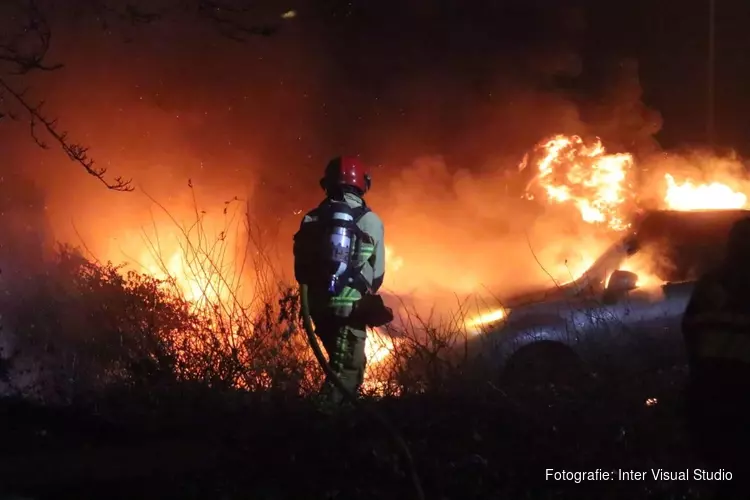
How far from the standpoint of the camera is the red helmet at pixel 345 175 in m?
5.54

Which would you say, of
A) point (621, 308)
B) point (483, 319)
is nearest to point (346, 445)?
point (483, 319)

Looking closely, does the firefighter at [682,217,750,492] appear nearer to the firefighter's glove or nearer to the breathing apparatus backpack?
the firefighter's glove

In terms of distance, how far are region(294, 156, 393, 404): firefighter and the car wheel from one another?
1.15m

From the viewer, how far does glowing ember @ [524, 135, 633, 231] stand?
12.9 m

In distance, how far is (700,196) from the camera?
39.4 ft

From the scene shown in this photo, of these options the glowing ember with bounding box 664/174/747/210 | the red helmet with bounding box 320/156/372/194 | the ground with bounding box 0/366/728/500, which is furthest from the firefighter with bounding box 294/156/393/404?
the glowing ember with bounding box 664/174/747/210

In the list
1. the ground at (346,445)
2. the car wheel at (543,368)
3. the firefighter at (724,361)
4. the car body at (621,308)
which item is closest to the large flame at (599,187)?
the car body at (621,308)

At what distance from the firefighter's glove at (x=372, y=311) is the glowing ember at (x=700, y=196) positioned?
23.8 feet

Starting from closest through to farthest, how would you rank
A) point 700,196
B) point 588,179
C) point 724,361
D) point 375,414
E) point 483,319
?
point 724,361 < point 375,414 < point 483,319 < point 700,196 < point 588,179

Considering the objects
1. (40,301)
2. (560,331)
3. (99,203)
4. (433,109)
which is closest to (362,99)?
(433,109)

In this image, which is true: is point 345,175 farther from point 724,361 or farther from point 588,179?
point 588,179

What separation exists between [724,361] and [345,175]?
288 cm

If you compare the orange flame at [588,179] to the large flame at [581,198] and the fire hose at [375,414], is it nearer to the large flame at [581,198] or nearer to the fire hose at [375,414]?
the large flame at [581,198]

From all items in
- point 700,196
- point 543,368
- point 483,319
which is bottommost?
point 543,368
